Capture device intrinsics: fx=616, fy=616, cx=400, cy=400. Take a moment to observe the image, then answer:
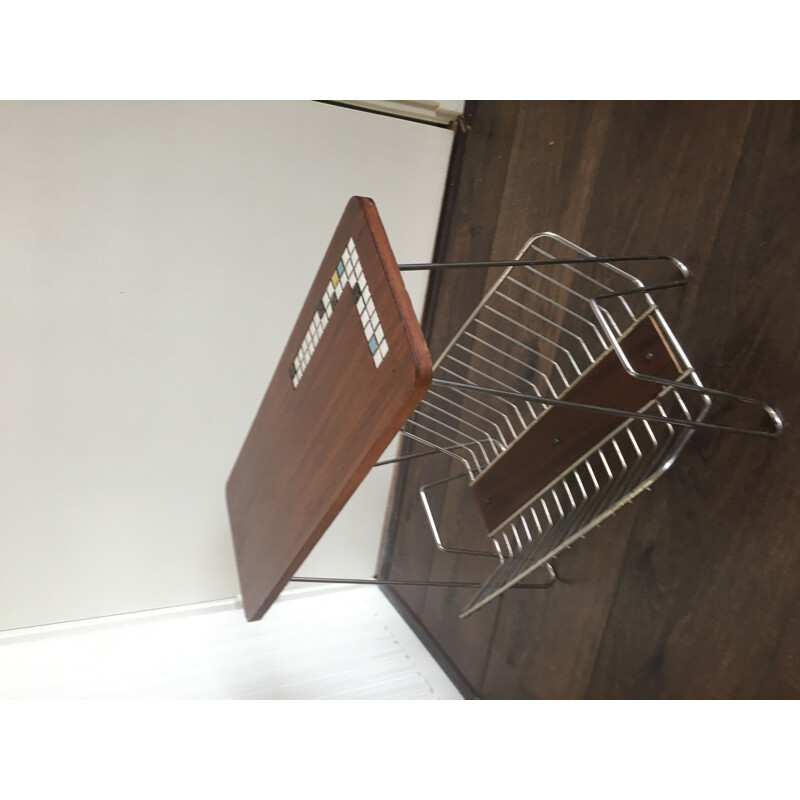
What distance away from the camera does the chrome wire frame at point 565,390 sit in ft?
3.36

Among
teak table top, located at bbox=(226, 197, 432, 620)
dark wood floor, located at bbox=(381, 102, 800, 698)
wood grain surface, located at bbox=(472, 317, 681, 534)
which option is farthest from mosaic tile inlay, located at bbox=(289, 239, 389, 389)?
dark wood floor, located at bbox=(381, 102, 800, 698)

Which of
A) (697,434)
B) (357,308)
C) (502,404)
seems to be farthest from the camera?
(502,404)

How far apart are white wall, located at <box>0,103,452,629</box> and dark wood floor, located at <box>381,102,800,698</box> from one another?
0.50 m

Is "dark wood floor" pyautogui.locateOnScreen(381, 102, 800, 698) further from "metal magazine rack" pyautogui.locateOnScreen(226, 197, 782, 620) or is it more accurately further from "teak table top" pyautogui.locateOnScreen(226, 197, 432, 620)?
"teak table top" pyautogui.locateOnScreen(226, 197, 432, 620)

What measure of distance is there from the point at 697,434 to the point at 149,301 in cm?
134

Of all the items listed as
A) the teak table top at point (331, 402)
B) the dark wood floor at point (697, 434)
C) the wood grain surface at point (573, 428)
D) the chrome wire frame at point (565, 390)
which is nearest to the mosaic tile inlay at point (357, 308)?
the teak table top at point (331, 402)

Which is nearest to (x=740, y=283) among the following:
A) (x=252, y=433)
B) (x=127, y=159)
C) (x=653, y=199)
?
(x=653, y=199)

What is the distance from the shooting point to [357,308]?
89 centimetres

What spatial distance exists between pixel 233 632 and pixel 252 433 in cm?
88

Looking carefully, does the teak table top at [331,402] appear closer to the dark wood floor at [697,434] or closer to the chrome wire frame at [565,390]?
the chrome wire frame at [565,390]

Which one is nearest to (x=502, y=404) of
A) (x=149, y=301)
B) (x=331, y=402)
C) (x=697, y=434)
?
(x=697, y=434)

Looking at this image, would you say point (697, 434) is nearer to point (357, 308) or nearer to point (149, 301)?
point (357, 308)

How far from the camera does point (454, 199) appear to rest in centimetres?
182

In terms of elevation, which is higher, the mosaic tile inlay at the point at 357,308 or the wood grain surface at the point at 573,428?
the mosaic tile inlay at the point at 357,308
